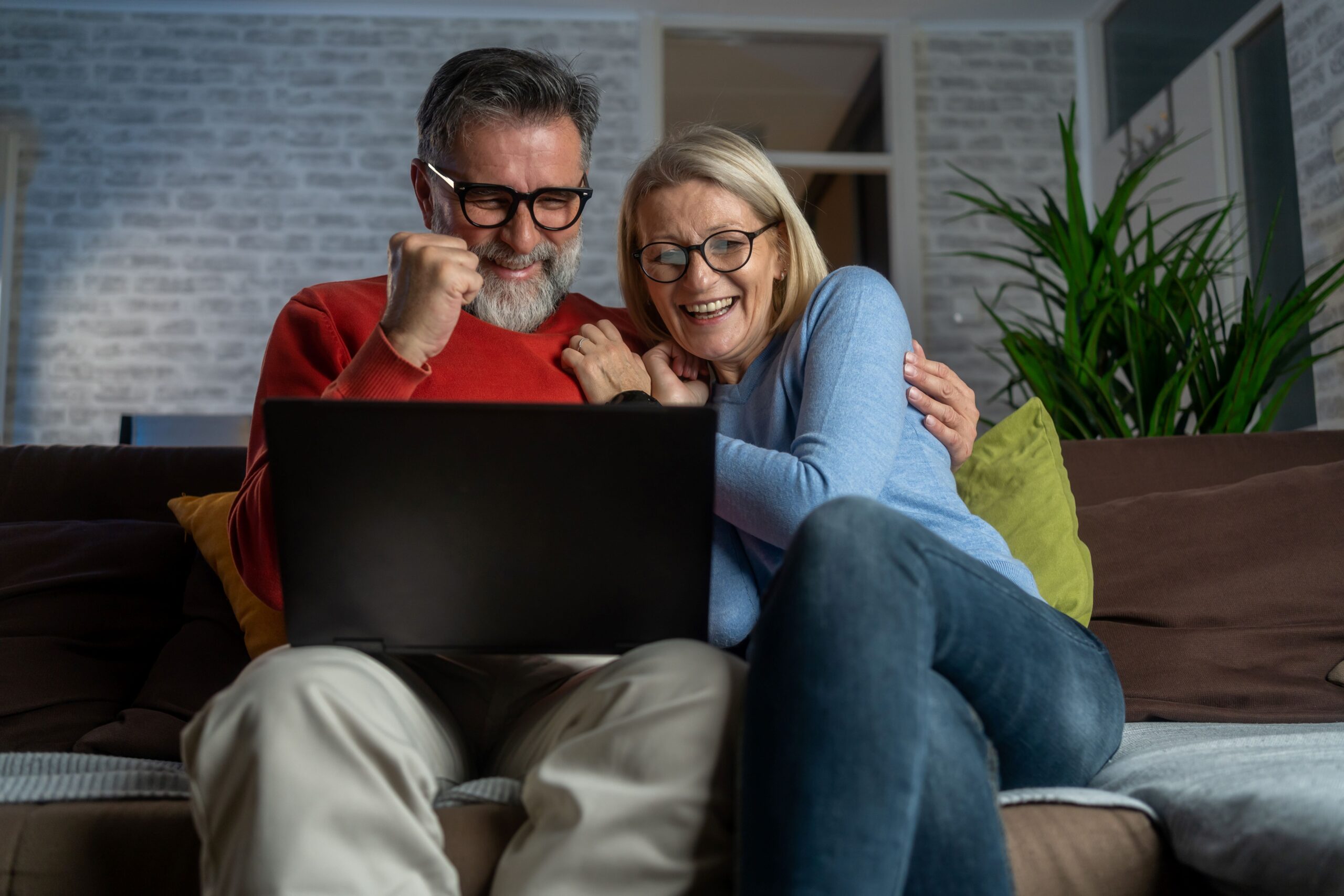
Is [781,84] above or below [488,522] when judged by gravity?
above

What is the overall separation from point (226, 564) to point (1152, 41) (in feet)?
14.6

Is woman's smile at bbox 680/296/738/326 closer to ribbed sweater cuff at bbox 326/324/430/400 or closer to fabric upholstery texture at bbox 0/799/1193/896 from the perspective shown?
ribbed sweater cuff at bbox 326/324/430/400

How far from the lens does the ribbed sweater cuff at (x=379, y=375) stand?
1.17 m

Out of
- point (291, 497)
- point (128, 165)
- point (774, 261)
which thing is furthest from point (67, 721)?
point (128, 165)

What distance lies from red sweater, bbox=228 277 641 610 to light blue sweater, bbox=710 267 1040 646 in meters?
→ 0.25

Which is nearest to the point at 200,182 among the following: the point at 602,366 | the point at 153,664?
the point at 153,664

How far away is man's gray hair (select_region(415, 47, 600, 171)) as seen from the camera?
4.91 ft

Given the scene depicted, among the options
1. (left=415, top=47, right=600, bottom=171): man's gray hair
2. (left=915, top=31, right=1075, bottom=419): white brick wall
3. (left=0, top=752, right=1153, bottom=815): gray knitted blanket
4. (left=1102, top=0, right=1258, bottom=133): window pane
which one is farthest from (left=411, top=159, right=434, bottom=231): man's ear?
(left=915, top=31, right=1075, bottom=419): white brick wall

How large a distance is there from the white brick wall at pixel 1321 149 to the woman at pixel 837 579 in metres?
2.35

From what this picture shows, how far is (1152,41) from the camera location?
457cm

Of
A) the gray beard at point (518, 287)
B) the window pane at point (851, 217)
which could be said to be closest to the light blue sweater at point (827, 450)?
the gray beard at point (518, 287)

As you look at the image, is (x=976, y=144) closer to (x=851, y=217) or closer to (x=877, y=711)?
(x=851, y=217)

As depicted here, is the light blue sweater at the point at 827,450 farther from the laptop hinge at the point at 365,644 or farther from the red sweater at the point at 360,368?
the laptop hinge at the point at 365,644

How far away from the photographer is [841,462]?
3.86 feet
